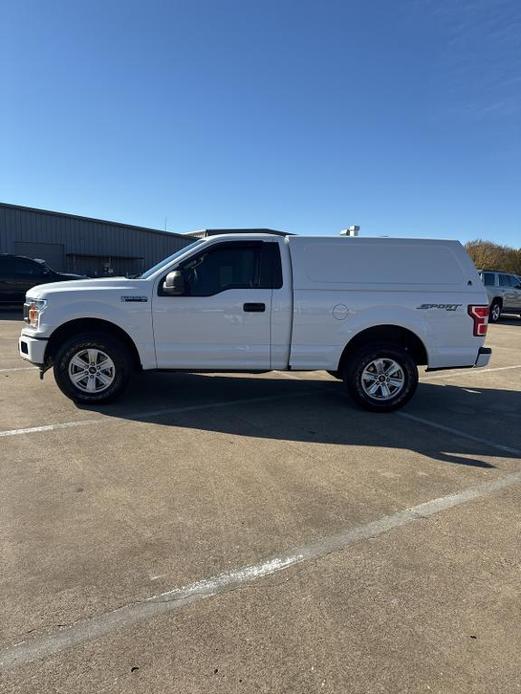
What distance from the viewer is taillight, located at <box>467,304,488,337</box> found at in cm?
596

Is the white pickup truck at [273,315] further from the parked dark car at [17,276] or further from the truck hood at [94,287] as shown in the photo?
→ the parked dark car at [17,276]

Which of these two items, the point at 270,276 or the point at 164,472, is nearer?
the point at 164,472

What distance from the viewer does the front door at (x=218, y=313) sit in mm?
5789

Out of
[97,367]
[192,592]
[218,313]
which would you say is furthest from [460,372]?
[192,592]

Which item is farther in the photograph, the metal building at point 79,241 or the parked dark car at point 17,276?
the metal building at point 79,241

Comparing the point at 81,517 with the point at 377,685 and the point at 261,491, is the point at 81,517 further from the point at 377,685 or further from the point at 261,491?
the point at 377,685

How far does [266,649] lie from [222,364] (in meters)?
3.92

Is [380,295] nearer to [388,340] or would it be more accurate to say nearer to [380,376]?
[388,340]

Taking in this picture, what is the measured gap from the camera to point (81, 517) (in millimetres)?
3285

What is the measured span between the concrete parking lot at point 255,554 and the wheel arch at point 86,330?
75 centimetres

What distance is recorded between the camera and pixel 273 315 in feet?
19.1

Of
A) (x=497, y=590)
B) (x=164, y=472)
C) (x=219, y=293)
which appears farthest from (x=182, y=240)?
(x=497, y=590)

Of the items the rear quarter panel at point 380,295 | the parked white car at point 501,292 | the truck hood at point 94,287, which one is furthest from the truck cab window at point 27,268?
the parked white car at point 501,292

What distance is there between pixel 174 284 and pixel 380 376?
2.74 metres
